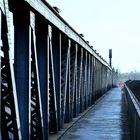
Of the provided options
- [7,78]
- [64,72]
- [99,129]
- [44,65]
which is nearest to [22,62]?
[7,78]

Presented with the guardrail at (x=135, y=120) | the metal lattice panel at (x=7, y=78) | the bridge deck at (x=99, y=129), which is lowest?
the bridge deck at (x=99, y=129)

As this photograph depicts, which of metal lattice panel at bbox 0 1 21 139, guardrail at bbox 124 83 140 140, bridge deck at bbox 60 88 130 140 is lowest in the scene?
bridge deck at bbox 60 88 130 140

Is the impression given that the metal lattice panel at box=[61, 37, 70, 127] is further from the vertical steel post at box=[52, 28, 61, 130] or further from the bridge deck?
the bridge deck

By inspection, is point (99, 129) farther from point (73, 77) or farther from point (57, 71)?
point (73, 77)

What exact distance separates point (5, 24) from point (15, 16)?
2459 mm

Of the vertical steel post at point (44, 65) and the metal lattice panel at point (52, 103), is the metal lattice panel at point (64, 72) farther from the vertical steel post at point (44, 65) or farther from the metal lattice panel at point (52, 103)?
the vertical steel post at point (44, 65)

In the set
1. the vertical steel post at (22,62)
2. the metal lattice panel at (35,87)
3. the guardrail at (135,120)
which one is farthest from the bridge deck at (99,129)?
the vertical steel post at (22,62)

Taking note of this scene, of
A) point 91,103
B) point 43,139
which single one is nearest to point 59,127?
point 43,139

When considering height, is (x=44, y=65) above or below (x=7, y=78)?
above

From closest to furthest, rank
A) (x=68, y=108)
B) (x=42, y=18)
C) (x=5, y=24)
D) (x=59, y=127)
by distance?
(x=5, y=24), (x=42, y=18), (x=59, y=127), (x=68, y=108)

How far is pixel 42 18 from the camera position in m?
13.7

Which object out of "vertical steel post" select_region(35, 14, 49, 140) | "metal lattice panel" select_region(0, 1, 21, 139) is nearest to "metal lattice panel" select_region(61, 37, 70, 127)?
"vertical steel post" select_region(35, 14, 49, 140)

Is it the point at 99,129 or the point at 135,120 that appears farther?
the point at 99,129

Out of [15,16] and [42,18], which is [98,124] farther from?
[15,16]
